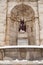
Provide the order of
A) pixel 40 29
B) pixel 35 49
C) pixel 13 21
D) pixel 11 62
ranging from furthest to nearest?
pixel 13 21, pixel 40 29, pixel 35 49, pixel 11 62

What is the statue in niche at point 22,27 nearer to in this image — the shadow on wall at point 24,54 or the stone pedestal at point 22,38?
the stone pedestal at point 22,38

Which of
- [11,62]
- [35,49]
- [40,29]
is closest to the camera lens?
[11,62]

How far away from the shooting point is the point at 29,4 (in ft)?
30.4

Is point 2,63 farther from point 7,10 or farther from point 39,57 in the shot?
point 7,10

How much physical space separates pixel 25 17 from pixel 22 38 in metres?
1.35

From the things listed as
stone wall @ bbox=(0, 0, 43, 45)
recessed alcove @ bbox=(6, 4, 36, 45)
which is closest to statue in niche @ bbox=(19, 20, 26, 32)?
recessed alcove @ bbox=(6, 4, 36, 45)

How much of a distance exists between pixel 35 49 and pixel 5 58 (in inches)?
48.4

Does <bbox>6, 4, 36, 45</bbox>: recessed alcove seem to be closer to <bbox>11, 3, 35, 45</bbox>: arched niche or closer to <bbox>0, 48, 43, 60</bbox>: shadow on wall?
<bbox>11, 3, 35, 45</bbox>: arched niche

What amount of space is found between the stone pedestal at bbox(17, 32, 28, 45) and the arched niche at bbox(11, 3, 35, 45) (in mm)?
228

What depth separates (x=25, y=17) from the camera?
9.62 meters

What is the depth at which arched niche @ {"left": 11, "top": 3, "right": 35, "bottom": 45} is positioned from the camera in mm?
9213

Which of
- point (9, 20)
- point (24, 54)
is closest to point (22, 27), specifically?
point (9, 20)

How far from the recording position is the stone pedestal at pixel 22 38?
8852mm

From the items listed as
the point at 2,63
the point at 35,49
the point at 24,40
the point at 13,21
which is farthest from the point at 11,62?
the point at 13,21
